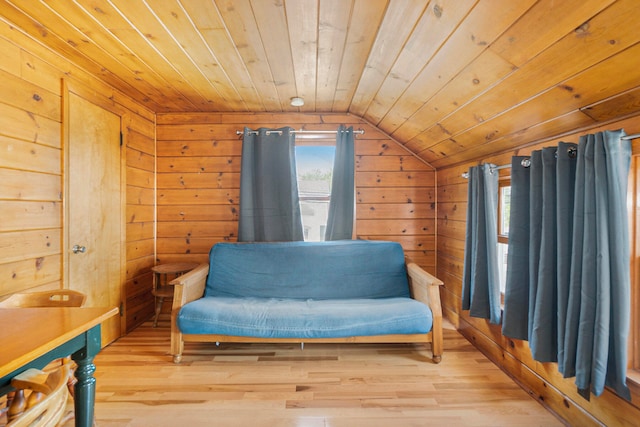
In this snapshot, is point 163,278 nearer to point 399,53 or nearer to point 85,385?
point 85,385

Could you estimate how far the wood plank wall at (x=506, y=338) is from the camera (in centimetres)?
142

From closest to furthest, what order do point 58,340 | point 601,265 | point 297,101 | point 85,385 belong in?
point 58,340
point 85,385
point 601,265
point 297,101

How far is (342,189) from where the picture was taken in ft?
10.2

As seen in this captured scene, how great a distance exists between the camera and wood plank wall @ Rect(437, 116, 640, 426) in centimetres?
142

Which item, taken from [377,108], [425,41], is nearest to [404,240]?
[377,108]

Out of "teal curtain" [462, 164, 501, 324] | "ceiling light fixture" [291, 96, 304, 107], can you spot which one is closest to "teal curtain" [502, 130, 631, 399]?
"teal curtain" [462, 164, 501, 324]

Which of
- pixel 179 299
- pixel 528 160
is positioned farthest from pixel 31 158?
pixel 528 160

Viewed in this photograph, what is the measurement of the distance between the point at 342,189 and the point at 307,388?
1.79m

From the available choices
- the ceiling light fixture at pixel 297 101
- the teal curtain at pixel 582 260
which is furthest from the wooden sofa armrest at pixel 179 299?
the teal curtain at pixel 582 260

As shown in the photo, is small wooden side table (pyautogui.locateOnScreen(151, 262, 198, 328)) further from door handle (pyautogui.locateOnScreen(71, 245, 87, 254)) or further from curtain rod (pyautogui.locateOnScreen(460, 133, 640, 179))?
curtain rod (pyautogui.locateOnScreen(460, 133, 640, 179))

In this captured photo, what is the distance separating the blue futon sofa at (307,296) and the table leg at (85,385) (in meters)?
1.02

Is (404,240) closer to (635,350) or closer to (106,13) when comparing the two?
(635,350)

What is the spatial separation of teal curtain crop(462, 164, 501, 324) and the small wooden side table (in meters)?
2.45

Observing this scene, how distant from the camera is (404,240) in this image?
10.6 feet
